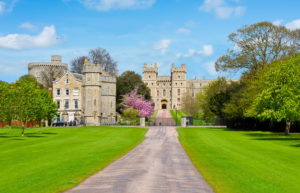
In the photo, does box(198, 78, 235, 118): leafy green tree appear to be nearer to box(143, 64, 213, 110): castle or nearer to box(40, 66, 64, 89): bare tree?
box(40, 66, 64, 89): bare tree

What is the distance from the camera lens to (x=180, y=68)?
172 m

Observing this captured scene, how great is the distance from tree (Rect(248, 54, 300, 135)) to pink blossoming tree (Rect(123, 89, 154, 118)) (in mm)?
48773

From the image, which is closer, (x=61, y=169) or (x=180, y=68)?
(x=61, y=169)

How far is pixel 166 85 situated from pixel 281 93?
136934 millimetres

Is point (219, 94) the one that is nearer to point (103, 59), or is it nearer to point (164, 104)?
point (103, 59)

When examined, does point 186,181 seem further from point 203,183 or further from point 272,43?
point 272,43

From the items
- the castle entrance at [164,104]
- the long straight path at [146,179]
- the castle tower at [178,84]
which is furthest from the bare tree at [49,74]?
the long straight path at [146,179]

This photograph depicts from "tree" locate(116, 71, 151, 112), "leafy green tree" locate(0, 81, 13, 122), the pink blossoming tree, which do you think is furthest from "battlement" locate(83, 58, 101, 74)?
"leafy green tree" locate(0, 81, 13, 122)

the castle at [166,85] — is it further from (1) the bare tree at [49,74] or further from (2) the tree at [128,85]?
(2) the tree at [128,85]

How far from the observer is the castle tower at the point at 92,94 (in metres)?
75.5

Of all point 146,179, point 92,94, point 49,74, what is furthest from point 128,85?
point 146,179

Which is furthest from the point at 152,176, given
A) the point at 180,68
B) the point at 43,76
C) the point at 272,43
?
the point at 180,68

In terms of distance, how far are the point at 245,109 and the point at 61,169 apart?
1551 inches

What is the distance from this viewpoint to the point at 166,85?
177625 mm
